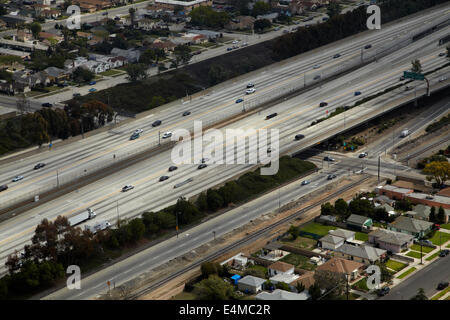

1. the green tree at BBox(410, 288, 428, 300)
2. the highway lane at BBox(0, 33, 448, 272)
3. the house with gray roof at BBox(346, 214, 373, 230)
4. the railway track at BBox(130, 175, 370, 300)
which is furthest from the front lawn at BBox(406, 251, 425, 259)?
the highway lane at BBox(0, 33, 448, 272)

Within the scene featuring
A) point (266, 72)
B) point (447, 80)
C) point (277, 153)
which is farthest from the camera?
point (266, 72)

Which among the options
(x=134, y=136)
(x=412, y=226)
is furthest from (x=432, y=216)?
(x=134, y=136)

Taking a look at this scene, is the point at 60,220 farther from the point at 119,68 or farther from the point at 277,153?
the point at 119,68

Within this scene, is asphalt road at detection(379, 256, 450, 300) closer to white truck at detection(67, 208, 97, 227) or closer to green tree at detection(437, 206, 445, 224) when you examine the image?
green tree at detection(437, 206, 445, 224)

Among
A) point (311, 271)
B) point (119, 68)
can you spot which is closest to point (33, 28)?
point (119, 68)

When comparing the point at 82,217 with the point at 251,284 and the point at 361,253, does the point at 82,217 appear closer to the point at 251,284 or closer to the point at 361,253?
the point at 251,284

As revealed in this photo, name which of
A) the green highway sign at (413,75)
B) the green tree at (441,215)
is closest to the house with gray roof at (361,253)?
the green tree at (441,215)

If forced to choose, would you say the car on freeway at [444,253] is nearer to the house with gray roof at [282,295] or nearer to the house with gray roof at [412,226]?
the house with gray roof at [412,226]
